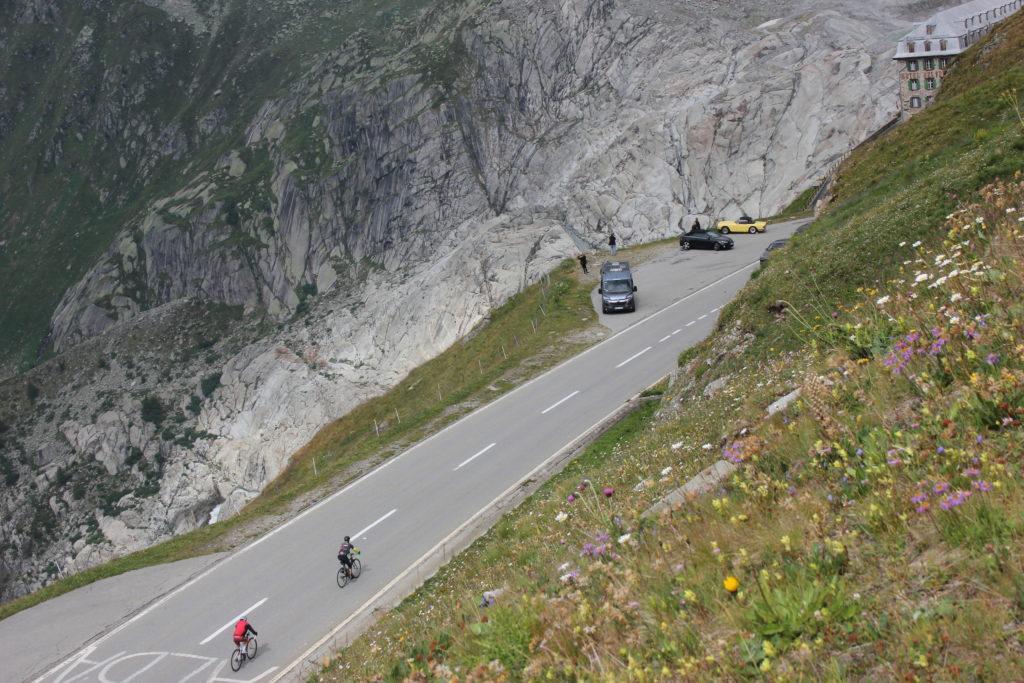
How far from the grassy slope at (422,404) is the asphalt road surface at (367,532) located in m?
1.34

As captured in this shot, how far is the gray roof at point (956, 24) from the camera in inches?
2532

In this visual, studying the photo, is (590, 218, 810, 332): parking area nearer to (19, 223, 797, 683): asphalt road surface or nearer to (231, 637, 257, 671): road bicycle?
(19, 223, 797, 683): asphalt road surface

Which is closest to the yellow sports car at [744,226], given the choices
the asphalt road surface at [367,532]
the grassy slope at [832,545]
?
the asphalt road surface at [367,532]

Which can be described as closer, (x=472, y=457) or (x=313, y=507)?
(x=313, y=507)

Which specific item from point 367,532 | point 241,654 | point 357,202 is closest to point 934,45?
point 367,532

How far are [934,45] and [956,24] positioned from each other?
2.59 metres

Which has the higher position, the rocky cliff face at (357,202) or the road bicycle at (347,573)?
the rocky cliff face at (357,202)

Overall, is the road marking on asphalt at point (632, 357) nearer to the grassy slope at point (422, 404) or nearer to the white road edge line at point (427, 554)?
the grassy slope at point (422, 404)

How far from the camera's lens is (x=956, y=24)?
213 ft

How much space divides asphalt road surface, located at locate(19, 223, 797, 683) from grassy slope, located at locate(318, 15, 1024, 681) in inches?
449

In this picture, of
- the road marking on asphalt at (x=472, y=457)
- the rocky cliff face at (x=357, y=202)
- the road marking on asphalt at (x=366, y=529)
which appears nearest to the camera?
the road marking on asphalt at (x=366, y=529)

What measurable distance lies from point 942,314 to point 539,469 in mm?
20835

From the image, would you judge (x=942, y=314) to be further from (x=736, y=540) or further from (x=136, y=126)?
(x=136, y=126)

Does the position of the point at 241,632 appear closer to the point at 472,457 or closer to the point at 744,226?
the point at 472,457
